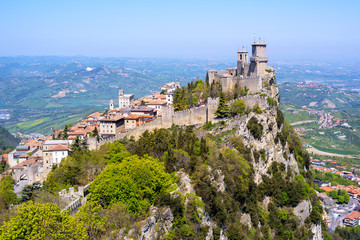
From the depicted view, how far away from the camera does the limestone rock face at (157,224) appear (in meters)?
27.3

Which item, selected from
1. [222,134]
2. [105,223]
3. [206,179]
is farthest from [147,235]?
[222,134]

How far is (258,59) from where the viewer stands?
57844mm

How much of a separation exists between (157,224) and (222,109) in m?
25.4

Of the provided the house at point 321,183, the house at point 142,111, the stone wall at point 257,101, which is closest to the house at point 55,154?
the house at point 142,111

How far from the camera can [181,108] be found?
57.0 m

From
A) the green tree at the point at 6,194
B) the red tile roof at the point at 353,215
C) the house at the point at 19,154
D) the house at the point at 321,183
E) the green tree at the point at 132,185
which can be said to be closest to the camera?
the green tree at the point at 132,185

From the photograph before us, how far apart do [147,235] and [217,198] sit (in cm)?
1154

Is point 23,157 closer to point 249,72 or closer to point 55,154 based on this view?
point 55,154

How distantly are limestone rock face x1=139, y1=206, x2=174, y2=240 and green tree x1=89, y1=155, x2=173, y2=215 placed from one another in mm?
1344

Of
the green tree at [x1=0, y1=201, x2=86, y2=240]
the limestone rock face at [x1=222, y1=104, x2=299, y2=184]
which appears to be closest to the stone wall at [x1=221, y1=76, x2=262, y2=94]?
the limestone rock face at [x1=222, y1=104, x2=299, y2=184]

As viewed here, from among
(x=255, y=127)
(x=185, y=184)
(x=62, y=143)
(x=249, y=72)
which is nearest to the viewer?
(x=185, y=184)

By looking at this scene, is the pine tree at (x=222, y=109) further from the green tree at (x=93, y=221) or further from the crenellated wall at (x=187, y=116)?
the green tree at (x=93, y=221)

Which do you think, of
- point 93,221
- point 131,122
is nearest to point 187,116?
point 131,122

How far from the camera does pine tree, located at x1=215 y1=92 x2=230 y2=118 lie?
166ft
